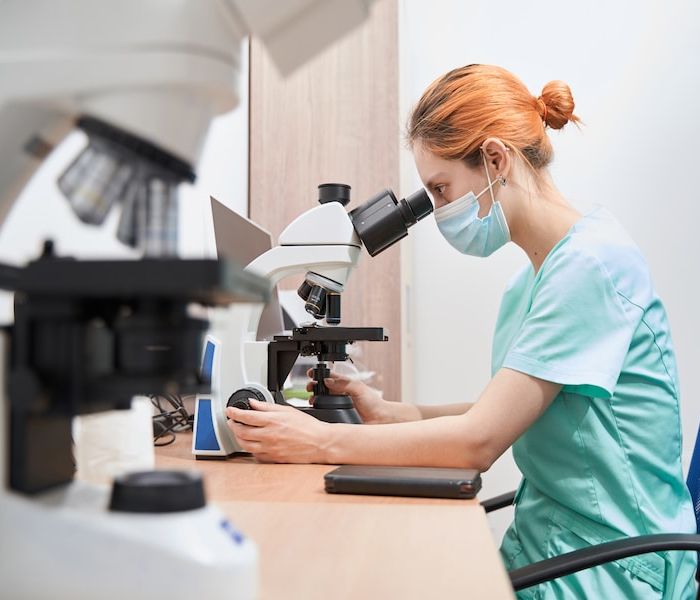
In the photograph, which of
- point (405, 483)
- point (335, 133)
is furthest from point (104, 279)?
point (335, 133)

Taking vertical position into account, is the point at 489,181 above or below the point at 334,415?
above

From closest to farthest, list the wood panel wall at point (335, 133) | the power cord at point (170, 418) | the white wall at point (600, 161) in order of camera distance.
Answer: the power cord at point (170, 418), the wood panel wall at point (335, 133), the white wall at point (600, 161)

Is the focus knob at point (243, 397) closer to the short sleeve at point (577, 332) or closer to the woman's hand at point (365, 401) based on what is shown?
the woman's hand at point (365, 401)

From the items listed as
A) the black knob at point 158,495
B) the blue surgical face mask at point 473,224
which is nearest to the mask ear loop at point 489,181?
the blue surgical face mask at point 473,224

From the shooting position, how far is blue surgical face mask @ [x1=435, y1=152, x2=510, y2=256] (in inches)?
57.7

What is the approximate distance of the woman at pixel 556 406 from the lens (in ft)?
3.70

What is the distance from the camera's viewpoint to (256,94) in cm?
244

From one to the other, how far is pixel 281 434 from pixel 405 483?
311 millimetres

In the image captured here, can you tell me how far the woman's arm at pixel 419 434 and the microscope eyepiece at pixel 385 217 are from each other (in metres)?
0.33

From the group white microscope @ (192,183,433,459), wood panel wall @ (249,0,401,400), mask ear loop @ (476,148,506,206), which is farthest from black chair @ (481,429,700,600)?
wood panel wall @ (249,0,401,400)

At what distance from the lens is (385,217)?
133cm

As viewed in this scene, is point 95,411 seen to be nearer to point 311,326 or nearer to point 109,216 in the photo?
point 109,216

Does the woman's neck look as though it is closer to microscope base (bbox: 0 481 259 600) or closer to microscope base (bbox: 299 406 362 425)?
microscope base (bbox: 299 406 362 425)

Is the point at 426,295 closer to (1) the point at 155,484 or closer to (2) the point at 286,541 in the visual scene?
(2) the point at 286,541
